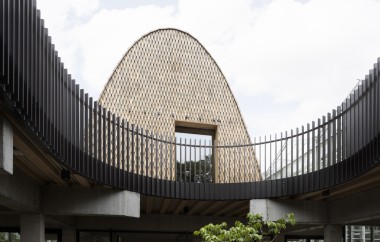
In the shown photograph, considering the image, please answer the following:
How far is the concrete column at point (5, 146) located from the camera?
6.46m

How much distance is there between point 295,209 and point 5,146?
10468mm

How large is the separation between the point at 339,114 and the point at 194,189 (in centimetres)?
Result: 486

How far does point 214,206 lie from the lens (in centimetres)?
1744

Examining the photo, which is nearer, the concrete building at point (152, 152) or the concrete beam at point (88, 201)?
the concrete building at point (152, 152)

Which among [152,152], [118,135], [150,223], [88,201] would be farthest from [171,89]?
[88,201]

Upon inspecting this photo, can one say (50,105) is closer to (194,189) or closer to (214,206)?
(194,189)

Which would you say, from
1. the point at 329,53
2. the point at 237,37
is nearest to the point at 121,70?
the point at 329,53


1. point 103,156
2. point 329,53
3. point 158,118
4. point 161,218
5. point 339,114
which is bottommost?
point 161,218

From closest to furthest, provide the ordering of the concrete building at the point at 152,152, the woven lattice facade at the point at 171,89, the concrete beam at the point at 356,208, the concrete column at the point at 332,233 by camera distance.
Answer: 1. the concrete building at the point at 152,152
2. the concrete beam at the point at 356,208
3. the concrete column at the point at 332,233
4. the woven lattice facade at the point at 171,89

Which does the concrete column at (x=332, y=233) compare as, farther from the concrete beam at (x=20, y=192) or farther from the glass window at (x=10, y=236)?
the glass window at (x=10, y=236)

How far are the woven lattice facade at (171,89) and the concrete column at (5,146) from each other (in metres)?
15.6

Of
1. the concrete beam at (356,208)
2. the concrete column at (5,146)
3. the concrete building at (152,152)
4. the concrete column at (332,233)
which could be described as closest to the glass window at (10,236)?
the concrete building at (152,152)

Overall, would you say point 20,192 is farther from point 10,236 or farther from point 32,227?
point 10,236

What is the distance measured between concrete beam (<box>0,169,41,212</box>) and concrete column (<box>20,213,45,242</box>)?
387 mm
